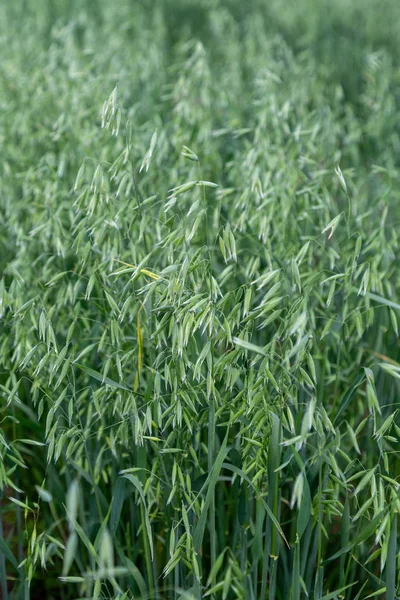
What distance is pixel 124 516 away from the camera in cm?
217

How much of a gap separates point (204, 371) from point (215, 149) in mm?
1810

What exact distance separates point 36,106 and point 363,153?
2059mm

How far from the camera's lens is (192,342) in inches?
67.1

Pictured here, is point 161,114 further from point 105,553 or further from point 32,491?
point 105,553

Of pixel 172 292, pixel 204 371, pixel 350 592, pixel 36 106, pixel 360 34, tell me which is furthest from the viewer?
pixel 360 34

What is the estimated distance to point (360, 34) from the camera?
6.70 m

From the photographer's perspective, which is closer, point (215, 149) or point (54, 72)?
point (215, 149)

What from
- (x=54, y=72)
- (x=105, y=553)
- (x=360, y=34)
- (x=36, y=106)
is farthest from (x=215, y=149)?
(x=360, y=34)

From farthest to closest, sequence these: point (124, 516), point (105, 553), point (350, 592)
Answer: point (124, 516) < point (350, 592) < point (105, 553)

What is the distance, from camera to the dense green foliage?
1617 mm

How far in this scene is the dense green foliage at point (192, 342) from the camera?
1617 millimetres

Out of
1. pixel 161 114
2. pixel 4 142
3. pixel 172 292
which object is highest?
pixel 172 292

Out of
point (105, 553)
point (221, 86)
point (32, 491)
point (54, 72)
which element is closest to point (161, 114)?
point (221, 86)

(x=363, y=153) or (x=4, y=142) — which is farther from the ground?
(x=4, y=142)
